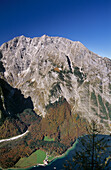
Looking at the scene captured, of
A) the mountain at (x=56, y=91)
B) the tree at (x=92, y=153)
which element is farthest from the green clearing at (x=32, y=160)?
the tree at (x=92, y=153)

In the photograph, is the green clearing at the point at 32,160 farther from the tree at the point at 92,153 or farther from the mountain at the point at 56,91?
the tree at the point at 92,153

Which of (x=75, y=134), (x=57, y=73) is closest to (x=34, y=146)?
(x=75, y=134)

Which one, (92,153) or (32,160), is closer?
(92,153)


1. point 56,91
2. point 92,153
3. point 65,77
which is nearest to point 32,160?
point 92,153

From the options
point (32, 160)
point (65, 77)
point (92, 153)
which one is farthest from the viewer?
point (65, 77)

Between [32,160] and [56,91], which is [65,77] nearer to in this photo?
[56,91]

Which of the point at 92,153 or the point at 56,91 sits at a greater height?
the point at 56,91
